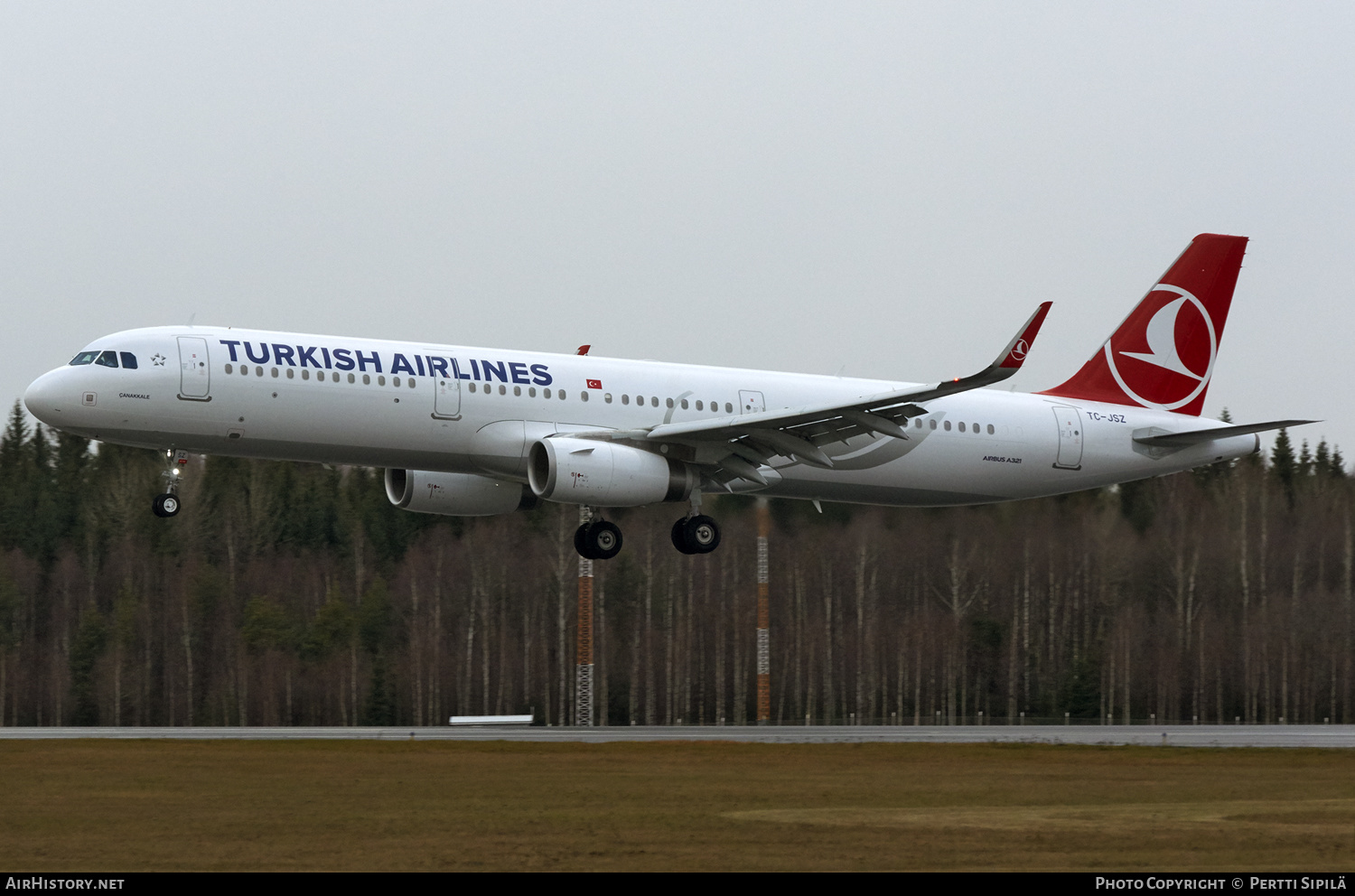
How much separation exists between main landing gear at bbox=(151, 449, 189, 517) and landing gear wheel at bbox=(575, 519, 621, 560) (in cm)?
A: 840

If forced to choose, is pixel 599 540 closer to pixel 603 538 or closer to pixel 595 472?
pixel 603 538

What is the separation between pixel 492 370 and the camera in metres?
34.9

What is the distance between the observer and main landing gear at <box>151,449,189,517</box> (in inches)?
1309

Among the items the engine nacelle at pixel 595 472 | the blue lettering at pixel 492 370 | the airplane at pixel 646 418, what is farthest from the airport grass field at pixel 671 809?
the blue lettering at pixel 492 370

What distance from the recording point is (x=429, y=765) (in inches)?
1246

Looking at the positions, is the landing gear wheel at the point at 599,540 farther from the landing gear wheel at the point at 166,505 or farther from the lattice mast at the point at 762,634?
the lattice mast at the point at 762,634

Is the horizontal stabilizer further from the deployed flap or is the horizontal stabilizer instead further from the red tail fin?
the deployed flap

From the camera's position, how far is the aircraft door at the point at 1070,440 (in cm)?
4072

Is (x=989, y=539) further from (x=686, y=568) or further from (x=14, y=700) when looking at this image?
(x=14, y=700)

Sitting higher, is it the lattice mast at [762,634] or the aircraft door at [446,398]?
the aircraft door at [446,398]

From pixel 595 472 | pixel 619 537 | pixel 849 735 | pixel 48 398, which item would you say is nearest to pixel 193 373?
pixel 48 398

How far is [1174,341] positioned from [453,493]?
59.9 ft

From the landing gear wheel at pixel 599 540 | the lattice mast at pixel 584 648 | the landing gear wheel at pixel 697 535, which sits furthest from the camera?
the lattice mast at pixel 584 648

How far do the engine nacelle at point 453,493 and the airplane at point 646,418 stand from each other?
5 cm
